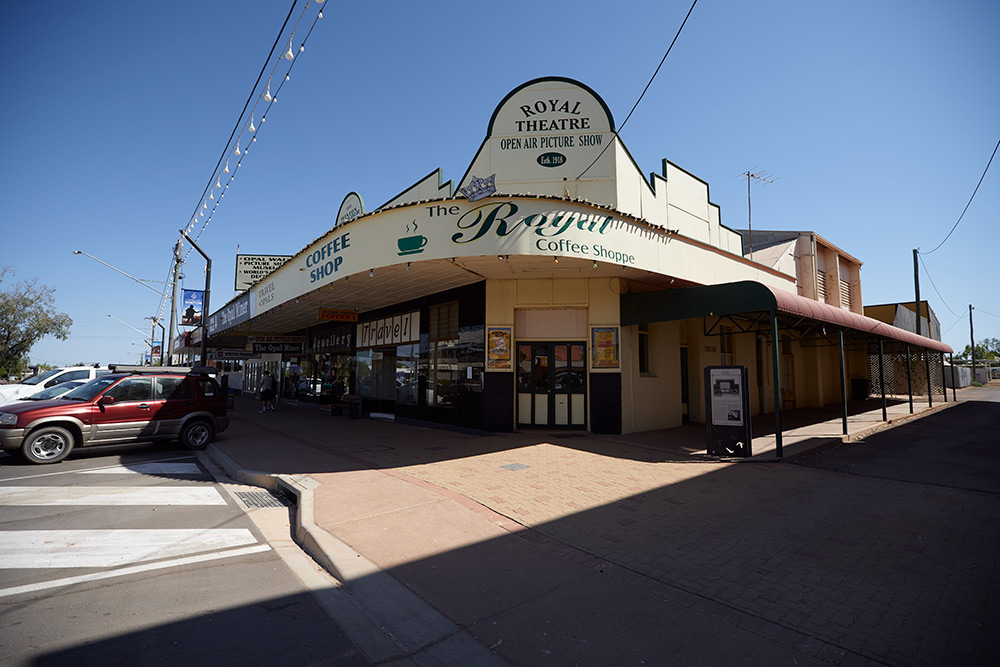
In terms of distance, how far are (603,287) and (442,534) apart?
8519mm

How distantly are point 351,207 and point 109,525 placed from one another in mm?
16393

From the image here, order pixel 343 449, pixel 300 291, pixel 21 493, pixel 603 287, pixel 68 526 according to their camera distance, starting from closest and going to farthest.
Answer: pixel 68 526 < pixel 21 493 < pixel 343 449 < pixel 603 287 < pixel 300 291

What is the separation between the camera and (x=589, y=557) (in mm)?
4844

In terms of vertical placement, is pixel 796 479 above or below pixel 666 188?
below

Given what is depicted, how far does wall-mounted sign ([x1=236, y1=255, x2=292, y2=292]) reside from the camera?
26.8m

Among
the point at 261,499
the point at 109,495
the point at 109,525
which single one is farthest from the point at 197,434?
the point at 109,525

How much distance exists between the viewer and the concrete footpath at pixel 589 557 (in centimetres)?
338

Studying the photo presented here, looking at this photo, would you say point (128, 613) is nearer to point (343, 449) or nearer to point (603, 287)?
point (343, 449)

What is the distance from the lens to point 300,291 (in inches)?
552

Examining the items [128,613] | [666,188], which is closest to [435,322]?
[666,188]

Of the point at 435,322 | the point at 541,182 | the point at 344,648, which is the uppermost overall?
the point at 541,182

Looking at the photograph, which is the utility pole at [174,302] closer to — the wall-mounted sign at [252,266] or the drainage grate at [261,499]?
the wall-mounted sign at [252,266]

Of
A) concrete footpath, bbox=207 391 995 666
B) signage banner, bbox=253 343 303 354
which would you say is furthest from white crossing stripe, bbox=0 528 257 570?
signage banner, bbox=253 343 303 354

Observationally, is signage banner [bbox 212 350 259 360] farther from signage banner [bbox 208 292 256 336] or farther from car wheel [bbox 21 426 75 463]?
car wheel [bbox 21 426 75 463]
